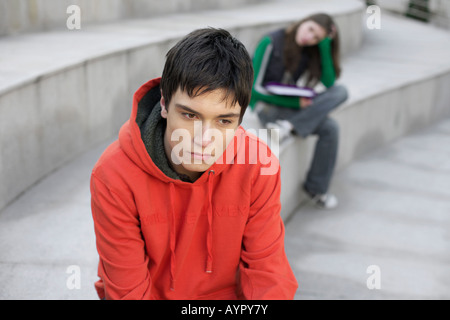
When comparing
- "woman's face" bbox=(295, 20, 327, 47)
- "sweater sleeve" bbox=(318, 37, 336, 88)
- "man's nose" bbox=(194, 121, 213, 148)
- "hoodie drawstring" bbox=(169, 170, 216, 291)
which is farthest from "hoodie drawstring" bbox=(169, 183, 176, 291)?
"sweater sleeve" bbox=(318, 37, 336, 88)

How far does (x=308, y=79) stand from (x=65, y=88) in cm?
171

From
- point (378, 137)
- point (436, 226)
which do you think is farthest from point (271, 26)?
point (436, 226)

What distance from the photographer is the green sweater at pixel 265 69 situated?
378cm

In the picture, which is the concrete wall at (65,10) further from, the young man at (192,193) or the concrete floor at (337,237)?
the young man at (192,193)

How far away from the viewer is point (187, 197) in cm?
182

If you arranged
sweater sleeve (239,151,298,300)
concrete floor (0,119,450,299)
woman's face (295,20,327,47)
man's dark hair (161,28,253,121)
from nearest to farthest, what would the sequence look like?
man's dark hair (161,28,253,121) → sweater sleeve (239,151,298,300) → concrete floor (0,119,450,299) → woman's face (295,20,327,47)

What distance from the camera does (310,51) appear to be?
12.6 feet

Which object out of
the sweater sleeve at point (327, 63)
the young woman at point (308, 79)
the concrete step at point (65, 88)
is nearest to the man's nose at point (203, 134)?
the concrete step at point (65, 88)

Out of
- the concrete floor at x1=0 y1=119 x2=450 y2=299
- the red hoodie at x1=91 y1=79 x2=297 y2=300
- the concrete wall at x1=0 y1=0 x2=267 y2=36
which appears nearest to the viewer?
the red hoodie at x1=91 y1=79 x2=297 y2=300

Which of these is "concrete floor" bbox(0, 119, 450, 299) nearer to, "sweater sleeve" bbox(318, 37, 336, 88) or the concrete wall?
"sweater sleeve" bbox(318, 37, 336, 88)

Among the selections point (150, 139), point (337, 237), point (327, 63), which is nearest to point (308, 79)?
point (327, 63)

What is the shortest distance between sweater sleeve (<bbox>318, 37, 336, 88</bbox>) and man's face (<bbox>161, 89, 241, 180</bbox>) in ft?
7.51

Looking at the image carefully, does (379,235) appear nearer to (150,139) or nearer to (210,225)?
(210,225)

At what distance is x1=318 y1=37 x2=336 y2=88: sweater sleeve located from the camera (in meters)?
3.76
